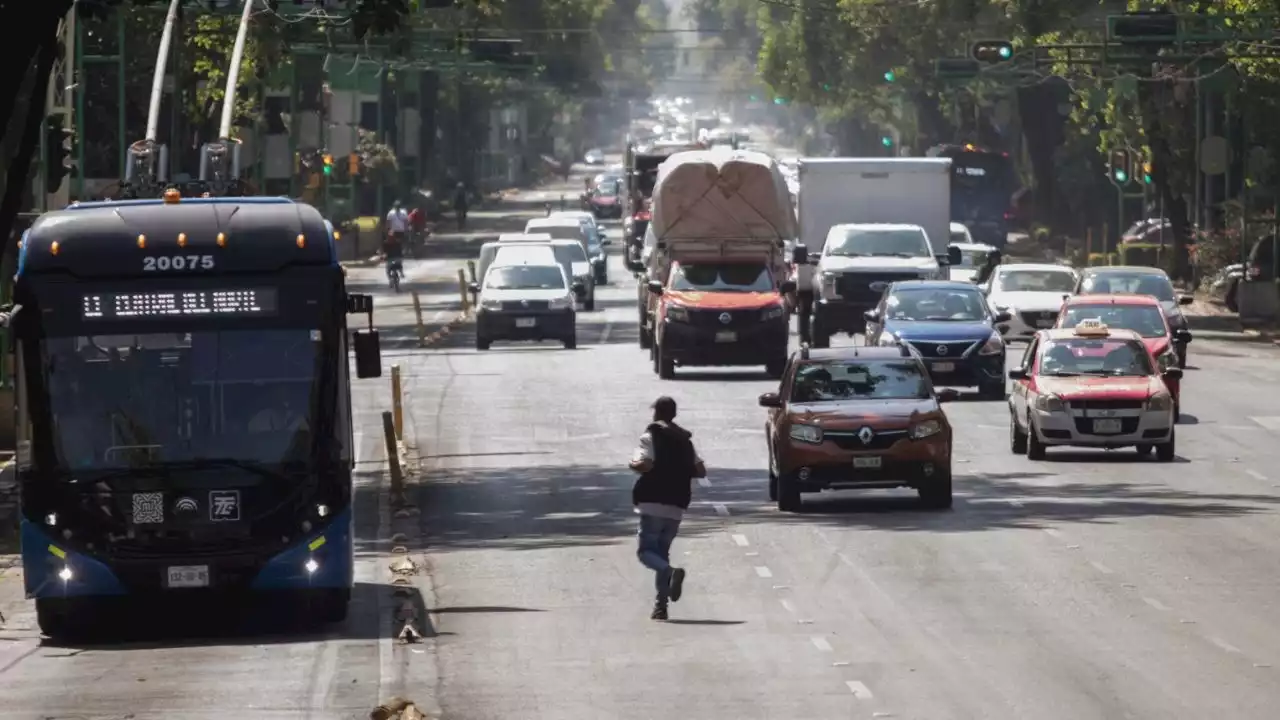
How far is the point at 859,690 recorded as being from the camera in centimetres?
1560

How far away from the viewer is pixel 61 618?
19.3 meters

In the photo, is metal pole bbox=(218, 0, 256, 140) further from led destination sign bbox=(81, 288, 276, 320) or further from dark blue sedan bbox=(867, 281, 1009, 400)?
led destination sign bbox=(81, 288, 276, 320)

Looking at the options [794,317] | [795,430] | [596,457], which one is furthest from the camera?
[794,317]

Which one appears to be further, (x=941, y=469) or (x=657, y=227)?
(x=657, y=227)

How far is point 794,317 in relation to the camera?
59281 millimetres

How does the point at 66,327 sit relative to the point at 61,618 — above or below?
above

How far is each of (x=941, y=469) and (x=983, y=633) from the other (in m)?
8.15

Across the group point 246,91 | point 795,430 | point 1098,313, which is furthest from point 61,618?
point 246,91

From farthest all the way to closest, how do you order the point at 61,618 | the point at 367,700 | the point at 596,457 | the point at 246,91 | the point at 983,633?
the point at 246,91, the point at 596,457, the point at 61,618, the point at 983,633, the point at 367,700

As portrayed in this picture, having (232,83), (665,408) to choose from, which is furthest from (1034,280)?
(665,408)

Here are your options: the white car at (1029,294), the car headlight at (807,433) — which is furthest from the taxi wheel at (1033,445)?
the white car at (1029,294)

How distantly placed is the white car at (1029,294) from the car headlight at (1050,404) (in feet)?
52.6

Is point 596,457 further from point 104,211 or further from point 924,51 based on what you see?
point 924,51

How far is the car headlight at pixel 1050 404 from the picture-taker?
3098cm
